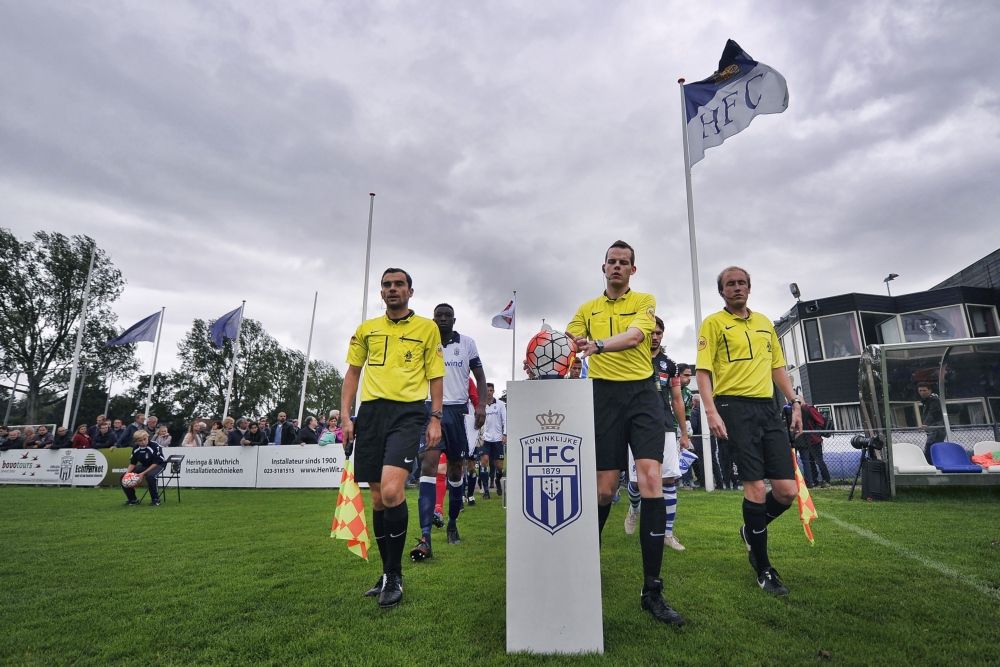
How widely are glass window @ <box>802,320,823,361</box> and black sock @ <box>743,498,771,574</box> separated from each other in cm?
2047

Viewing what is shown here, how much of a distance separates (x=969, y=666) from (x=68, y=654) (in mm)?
4081

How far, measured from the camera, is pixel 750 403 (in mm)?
3789

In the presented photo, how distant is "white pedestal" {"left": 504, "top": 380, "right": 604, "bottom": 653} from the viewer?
2.47m

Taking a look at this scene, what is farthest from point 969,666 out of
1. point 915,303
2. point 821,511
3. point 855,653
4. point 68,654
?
point 915,303

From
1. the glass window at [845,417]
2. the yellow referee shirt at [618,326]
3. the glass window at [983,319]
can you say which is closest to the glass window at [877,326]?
the glass window at [983,319]

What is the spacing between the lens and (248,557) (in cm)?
465

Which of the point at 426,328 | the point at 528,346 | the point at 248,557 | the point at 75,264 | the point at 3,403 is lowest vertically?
the point at 248,557

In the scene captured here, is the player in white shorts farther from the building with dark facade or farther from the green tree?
the green tree

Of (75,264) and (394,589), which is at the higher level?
(75,264)

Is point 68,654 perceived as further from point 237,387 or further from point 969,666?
point 237,387

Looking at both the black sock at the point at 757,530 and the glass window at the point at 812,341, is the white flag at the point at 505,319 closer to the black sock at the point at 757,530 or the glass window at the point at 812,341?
the glass window at the point at 812,341

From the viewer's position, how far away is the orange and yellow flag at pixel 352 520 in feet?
13.5

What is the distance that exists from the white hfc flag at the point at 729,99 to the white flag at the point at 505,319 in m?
10.3

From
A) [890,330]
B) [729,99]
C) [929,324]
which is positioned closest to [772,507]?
[729,99]
